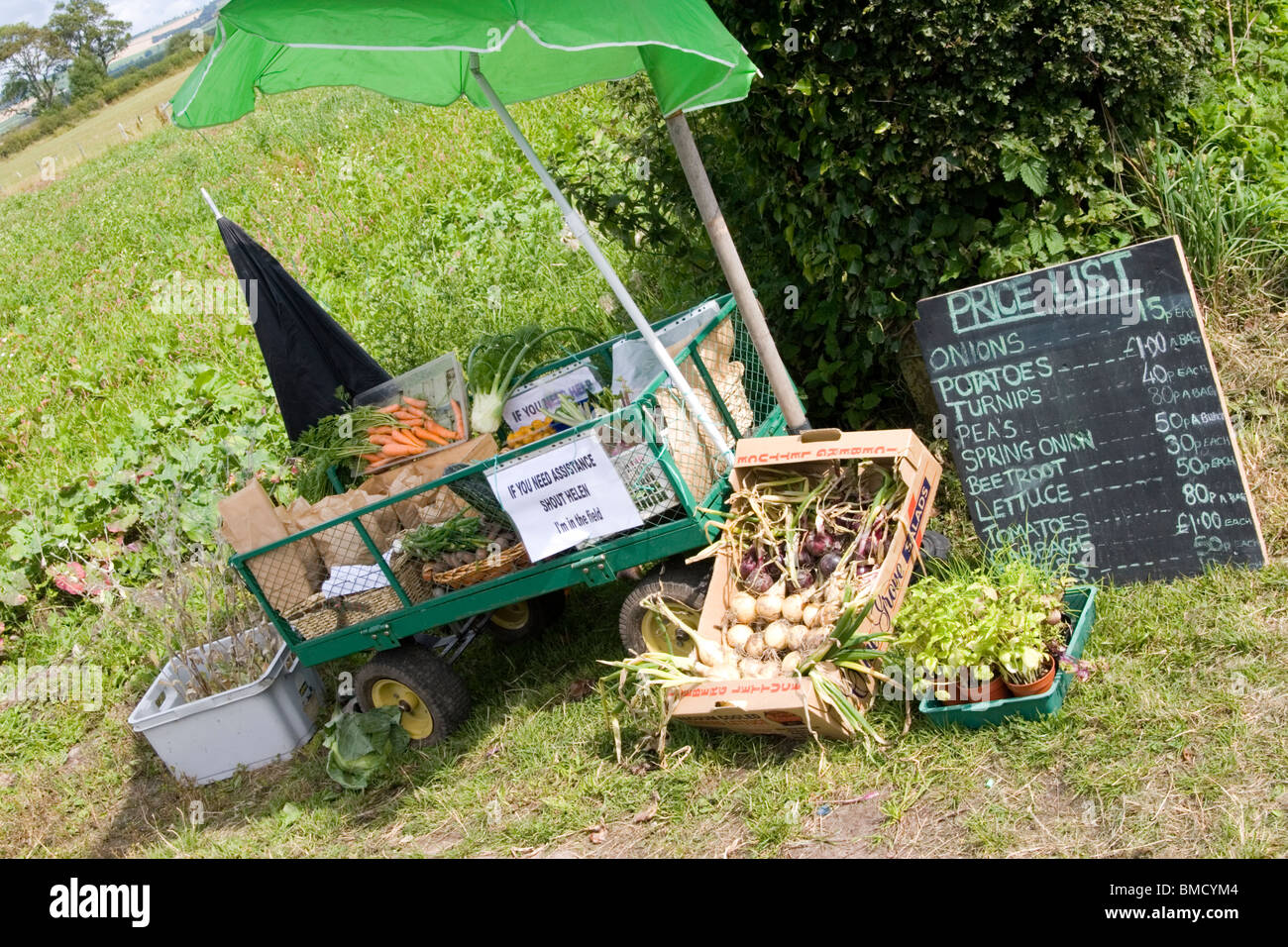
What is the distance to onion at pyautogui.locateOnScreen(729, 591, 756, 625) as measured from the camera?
4562 millimetres

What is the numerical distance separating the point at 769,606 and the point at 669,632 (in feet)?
1.58

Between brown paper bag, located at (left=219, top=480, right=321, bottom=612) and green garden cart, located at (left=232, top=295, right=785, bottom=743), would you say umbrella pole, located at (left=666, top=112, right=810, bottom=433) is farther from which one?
brown paper bag, located at (left=219, top=480, right=321, bottom=612)

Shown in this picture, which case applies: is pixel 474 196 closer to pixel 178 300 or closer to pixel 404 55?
pixel 178 300

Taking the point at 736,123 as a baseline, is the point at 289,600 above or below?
below

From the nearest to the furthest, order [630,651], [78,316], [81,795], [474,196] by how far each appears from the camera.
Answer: [630,651], [81,795], [474,196], [78,316]

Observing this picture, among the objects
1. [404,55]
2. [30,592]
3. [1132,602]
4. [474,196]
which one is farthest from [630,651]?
[474,196]

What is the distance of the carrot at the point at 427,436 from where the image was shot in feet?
19.0

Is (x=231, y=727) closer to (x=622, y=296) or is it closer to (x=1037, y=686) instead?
(x=622, y=296)

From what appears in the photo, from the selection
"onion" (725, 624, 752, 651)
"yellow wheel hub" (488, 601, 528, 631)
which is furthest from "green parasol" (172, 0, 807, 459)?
"yellow wheel hub" (488, 601, 528, 631)

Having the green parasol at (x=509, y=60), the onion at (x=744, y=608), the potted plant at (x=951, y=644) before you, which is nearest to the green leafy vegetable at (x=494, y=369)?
the green parasol at (x=509, y=60)

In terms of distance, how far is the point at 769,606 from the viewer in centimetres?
454

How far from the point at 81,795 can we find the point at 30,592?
2279 millimetres

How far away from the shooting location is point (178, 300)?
12.1m

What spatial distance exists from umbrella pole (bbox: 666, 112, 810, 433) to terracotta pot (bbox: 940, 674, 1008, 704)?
1371 mm
